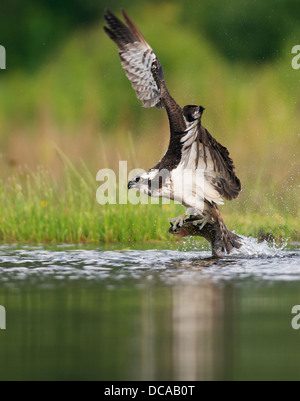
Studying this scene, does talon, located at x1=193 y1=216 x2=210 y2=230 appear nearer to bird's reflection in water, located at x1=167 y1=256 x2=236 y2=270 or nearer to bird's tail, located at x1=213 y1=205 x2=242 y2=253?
bird's tail, located at x1=213 y1=205 x2=242 y2=253

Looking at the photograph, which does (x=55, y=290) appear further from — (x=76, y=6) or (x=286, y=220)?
(x=76, y=6)

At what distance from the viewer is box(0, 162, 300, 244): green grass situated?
11.0m

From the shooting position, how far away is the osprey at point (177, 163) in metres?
8.98

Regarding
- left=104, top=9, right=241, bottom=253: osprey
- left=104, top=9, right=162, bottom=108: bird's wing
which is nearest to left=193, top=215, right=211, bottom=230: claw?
left=104, top=9, right=241, bottom=253: osprey

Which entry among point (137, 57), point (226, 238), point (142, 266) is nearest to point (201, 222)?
point (226, 238)

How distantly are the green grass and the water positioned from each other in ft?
5.18

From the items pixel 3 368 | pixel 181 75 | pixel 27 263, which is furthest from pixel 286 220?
pixel 181 75

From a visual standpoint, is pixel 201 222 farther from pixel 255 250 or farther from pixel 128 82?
pixel 128 82

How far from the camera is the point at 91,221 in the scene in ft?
36.3

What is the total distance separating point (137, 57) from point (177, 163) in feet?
4.01

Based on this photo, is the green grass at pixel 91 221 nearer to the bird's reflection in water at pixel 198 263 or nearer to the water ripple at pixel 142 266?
the water ripple at pixel 142 266

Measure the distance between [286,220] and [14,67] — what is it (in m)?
10.2

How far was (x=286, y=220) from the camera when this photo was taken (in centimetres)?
1088

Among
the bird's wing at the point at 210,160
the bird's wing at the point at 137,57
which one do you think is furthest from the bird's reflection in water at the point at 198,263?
the bird's wing at the point at 137,57
